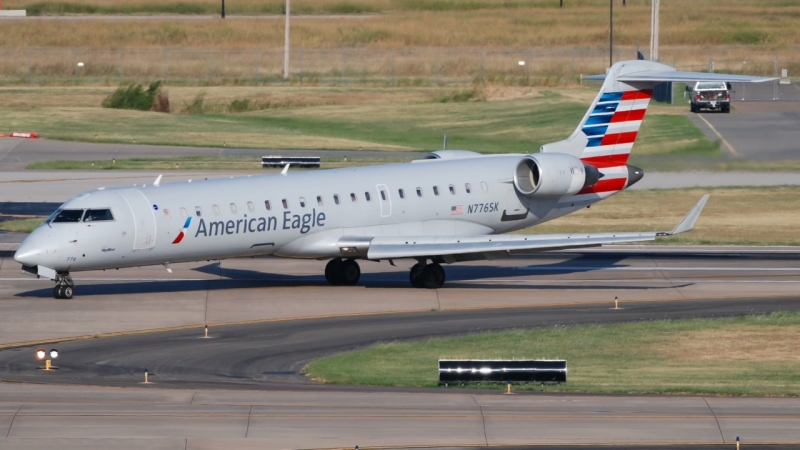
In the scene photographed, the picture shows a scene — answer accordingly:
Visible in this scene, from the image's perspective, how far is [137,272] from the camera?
36625 millimetres

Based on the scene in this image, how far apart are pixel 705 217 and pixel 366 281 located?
17.3m

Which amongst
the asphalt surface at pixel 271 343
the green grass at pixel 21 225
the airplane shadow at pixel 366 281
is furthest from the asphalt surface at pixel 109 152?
the asphalt surface at pixel 271 343

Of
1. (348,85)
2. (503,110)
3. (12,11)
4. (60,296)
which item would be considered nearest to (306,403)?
(60,296)

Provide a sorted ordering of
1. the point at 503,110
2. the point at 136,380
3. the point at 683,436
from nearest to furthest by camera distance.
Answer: the point at 683,436, the point at 136,380, the point at 503,110

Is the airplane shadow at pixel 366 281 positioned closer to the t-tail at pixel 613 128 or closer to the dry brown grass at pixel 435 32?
the t-tail at pixel 613 128

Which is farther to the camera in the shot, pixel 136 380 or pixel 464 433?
pixel 136 380

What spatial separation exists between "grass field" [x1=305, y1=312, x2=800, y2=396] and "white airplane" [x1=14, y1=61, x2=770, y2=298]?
12.7ft

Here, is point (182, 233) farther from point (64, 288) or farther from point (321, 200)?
point (321, 200)

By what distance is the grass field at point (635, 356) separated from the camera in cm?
2331

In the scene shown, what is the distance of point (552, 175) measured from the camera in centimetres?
3516

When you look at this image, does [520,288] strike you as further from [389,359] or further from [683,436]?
[683,436]

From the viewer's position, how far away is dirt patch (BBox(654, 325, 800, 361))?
26.3m

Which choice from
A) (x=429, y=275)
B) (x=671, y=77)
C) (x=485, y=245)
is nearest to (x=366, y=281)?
(x=429, y=275)

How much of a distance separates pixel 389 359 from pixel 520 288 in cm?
949
